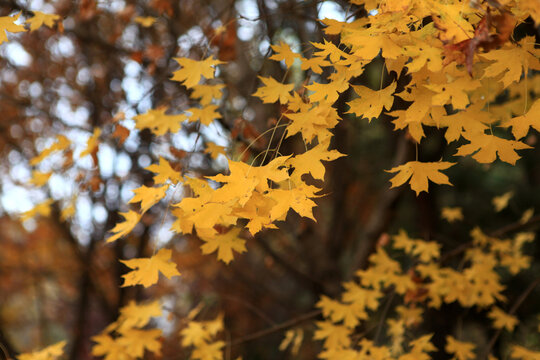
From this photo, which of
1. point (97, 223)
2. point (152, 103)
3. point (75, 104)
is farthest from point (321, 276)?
point (75, 104)

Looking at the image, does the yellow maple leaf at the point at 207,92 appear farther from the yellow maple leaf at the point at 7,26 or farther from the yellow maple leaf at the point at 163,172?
the yellow maple leaf at the point at 7,26

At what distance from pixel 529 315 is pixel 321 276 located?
210cm

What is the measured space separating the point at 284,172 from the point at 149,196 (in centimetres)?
67

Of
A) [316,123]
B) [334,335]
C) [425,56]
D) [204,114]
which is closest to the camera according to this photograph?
[425,56]

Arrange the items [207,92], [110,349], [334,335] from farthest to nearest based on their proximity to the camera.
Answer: [334,335]
[110,349]
[207,92]

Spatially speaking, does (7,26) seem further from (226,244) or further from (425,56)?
(425,56)

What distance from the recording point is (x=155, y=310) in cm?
239

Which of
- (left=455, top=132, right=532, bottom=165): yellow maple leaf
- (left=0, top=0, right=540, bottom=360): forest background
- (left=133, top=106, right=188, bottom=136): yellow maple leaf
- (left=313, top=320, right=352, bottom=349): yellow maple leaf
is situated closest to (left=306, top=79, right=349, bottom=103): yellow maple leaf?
(left=0, top=0, right=540, bottom=360): forest background

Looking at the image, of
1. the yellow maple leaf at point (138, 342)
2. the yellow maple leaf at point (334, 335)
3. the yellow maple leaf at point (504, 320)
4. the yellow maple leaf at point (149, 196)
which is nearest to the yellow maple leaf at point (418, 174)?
the yellow maple leaf at point (149, 196)

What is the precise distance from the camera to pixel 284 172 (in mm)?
1233

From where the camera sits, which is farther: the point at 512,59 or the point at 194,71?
the point at 194,71

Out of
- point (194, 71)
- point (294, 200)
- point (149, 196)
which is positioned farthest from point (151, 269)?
point (194, 71)

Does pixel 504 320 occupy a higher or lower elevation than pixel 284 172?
lower

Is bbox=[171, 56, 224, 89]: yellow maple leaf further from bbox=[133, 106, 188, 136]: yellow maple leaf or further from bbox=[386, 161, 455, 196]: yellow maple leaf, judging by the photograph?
bbox=[386, 161, 455, 196]: yellow maple leaf
